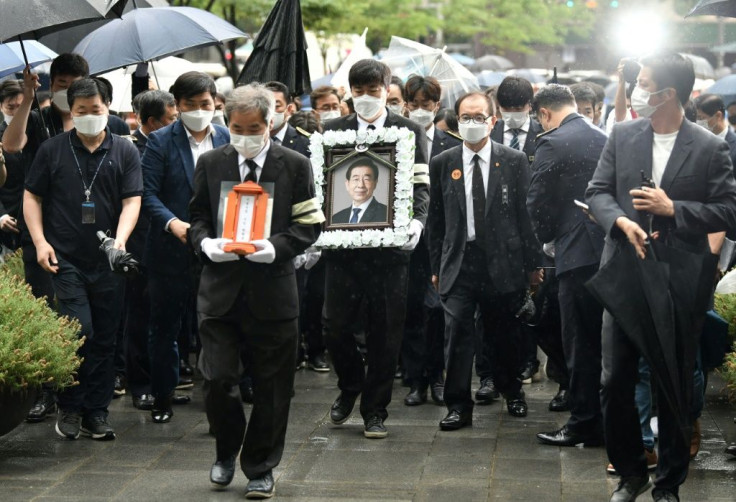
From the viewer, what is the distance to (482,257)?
28.5ft

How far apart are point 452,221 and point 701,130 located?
251 centimetres

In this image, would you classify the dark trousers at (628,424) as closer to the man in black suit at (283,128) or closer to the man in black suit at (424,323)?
Result: the man in black suit at (424,323)

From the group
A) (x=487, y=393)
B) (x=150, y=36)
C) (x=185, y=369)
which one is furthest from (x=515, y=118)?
(x=185, y=369)

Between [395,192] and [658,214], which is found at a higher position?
[658,214]

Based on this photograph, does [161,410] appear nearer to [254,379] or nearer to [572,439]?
[254,379]

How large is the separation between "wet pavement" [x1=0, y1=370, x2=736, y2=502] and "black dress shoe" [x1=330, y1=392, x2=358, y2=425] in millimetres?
61

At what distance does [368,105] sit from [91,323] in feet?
7.35

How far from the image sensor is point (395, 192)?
8.22m

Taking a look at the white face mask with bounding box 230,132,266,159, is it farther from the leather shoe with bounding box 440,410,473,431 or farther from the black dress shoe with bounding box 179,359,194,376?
the black dress shoe with bounding box 179,359,194,376

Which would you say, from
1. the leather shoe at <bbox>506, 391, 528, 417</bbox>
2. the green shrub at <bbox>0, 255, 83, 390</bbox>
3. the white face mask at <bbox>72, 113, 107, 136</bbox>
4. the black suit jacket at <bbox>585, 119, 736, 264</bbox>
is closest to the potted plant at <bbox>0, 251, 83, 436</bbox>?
the green shrub at <bbox>0, 255, 83, 390</bbox>

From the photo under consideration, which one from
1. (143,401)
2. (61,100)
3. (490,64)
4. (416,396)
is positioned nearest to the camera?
(61,100)

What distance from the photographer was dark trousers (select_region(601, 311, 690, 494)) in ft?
20.9

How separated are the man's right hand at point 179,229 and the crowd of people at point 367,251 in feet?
0.06

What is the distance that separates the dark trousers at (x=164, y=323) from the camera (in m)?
8.78
